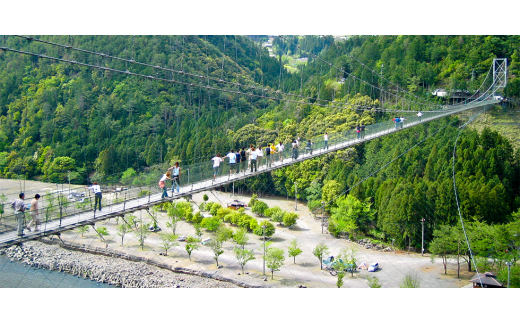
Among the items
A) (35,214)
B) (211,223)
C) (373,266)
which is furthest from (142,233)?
(35,214)

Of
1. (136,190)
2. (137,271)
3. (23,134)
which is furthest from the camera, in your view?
(23,134)

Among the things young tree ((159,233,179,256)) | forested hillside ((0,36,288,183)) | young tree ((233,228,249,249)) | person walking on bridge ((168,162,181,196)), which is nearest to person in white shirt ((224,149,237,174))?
person walking on bridge ((168,162,181,196))

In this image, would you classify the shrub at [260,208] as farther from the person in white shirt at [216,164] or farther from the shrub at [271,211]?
the person in white shirt at [216,164]

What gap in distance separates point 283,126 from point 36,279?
15.2 metres

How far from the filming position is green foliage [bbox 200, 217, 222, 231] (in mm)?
22194

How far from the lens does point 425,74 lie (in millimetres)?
30250

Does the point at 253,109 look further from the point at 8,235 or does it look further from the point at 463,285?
the point at 8,235

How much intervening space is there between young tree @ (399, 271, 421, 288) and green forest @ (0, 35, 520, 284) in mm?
2568

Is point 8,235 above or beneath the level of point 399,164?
above

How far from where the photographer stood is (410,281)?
15.3 metres

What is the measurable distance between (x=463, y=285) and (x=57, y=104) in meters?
24.4

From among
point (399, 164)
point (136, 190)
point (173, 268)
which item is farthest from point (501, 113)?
point (136, 190)

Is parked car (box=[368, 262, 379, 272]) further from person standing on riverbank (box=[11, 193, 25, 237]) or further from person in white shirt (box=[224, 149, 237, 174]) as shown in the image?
person standing on riverbank (box=[11, 193, 25, 237])
